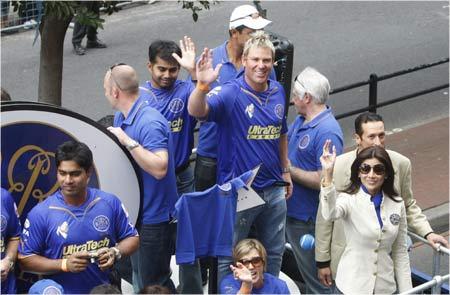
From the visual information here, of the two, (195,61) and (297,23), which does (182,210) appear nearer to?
(195,61)

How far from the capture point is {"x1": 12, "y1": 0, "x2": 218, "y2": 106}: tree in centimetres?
836

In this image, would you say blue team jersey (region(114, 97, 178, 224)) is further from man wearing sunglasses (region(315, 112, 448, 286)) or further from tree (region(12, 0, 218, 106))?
tree (region(12, 0, 218, 106))

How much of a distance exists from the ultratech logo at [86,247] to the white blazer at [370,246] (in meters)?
1.35

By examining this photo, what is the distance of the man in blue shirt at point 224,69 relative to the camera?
7.30 meters

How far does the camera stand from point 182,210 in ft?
21.0

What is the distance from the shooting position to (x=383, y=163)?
6344 millimetres

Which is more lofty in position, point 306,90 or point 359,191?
point 306,90

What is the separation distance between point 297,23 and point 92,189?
12720 millimetres

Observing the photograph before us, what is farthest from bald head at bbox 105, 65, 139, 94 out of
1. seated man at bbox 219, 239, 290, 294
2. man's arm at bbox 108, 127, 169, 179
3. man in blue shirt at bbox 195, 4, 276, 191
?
seated man at bbox 219, 239, 290, 294

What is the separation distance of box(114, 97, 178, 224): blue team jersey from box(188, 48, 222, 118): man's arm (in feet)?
0.66

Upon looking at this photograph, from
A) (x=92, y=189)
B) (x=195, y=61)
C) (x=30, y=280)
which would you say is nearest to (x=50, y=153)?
(x=92, y=189)

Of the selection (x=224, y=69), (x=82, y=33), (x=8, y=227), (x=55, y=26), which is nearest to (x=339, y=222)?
(x=224, y=69)

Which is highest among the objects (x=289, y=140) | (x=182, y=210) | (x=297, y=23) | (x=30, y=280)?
(x=297, y=23)

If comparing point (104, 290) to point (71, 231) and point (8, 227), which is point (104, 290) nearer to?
point (71, 231)
